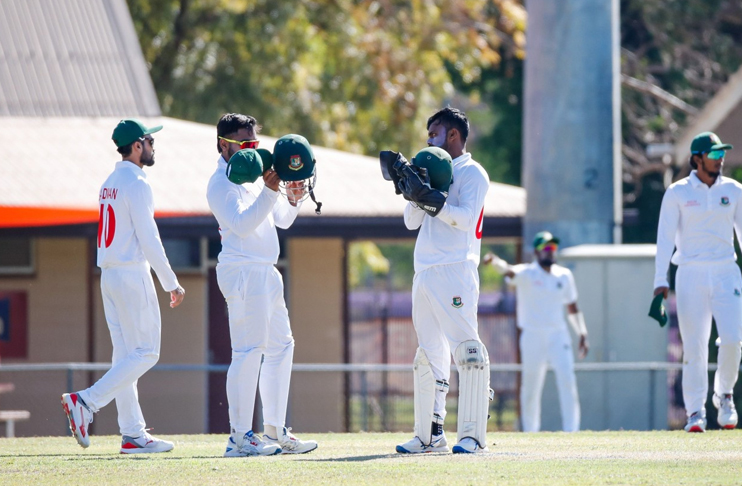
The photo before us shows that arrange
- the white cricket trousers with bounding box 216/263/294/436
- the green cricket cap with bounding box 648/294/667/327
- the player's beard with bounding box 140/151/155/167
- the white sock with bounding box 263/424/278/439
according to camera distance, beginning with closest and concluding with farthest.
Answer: the white cricket trousers with bounding box 216/263/294/436 → the white sock with bounding box 263/424/278/439 → the player's beard with bounding box 140/151/155/167 → the green cricket cap with bounding box 648/294/667/327

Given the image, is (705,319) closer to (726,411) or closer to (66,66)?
(726,411)

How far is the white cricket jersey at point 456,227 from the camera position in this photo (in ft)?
24.8

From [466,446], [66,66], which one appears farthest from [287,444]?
[66,66]

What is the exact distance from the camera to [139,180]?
809 centimetres

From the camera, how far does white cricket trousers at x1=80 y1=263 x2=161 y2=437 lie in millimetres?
8039

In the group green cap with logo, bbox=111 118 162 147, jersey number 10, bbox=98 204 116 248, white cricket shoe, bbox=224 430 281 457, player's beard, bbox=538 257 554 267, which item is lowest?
white cricket shoe, bbox=224 430 281 457

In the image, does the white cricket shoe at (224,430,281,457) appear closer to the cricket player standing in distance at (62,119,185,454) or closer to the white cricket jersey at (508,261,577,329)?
the cricket player standing in distance at (62,119,185,454)

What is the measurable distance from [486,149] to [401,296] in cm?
1238

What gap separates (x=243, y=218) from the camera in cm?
749

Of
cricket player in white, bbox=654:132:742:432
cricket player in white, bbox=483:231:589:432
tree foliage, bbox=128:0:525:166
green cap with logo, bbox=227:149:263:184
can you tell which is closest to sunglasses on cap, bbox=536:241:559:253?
cricket player in white, bbox=483:231:589:432

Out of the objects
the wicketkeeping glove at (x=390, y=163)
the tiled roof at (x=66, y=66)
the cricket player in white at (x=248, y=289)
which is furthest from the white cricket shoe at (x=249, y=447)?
the tiled roof at (x=66, y=66)

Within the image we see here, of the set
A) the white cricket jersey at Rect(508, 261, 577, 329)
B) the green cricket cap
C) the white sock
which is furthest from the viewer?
the white cricket jersey at Rect(508, 261, 577, 329)

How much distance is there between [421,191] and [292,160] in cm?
76

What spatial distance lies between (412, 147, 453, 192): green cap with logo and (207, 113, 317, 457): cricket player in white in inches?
30.6
